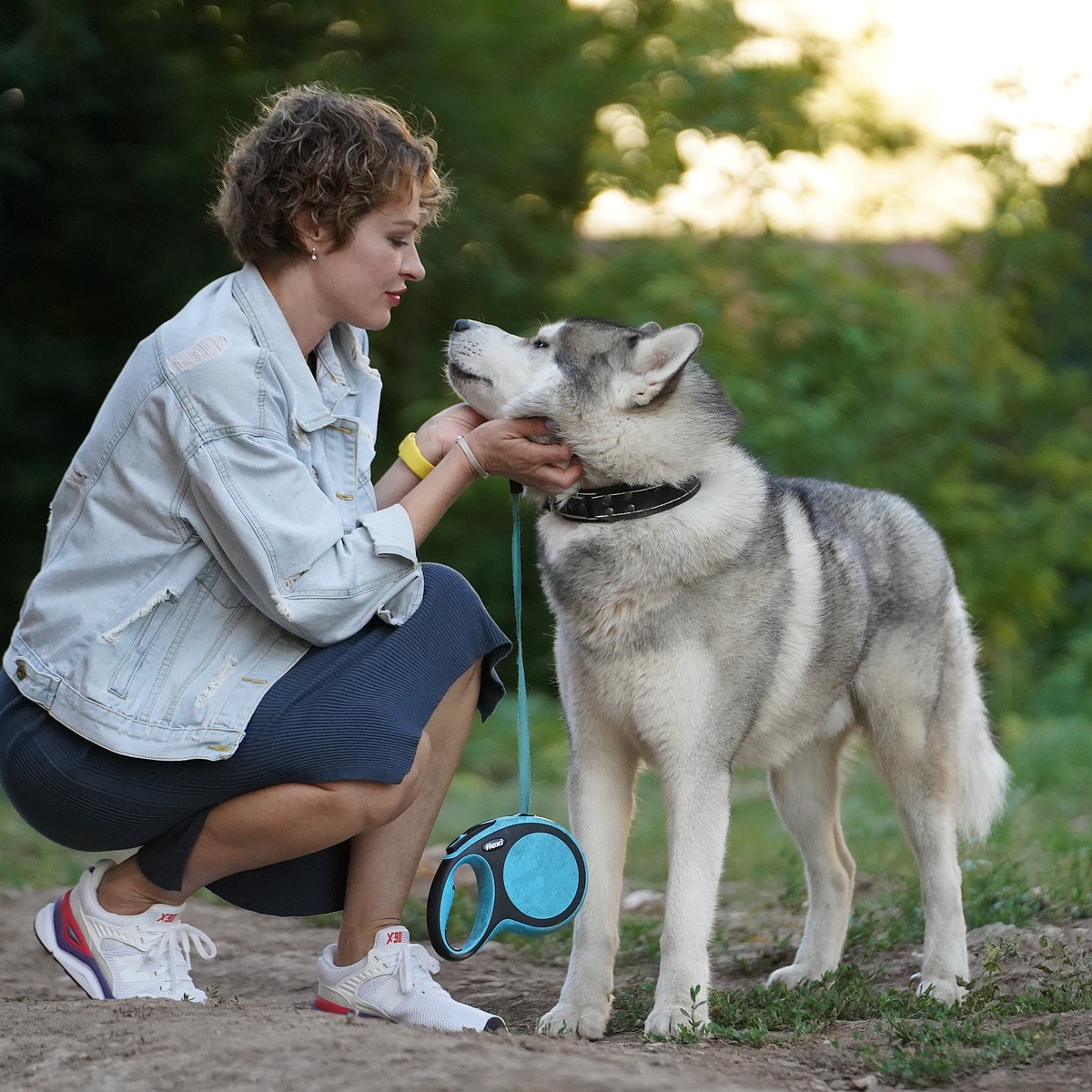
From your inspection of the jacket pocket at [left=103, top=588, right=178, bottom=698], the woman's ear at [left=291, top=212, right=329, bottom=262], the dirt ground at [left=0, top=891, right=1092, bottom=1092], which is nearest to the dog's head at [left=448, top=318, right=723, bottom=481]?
the woman's ear at [left=291, top=212, right=329, bottom=262]

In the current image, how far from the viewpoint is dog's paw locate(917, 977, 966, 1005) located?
3176 mm

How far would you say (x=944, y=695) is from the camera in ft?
12.0

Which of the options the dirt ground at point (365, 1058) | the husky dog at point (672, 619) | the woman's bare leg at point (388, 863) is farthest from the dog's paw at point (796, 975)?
the woman's bare leg at point (388, 863)

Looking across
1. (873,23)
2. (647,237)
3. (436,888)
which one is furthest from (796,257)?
(436,888)

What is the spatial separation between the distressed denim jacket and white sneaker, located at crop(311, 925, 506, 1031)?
2.11 ft

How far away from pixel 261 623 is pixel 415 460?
1.98 feet

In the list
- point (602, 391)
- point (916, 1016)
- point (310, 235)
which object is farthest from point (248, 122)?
point (916, 1016)

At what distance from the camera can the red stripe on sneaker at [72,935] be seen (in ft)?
9.18

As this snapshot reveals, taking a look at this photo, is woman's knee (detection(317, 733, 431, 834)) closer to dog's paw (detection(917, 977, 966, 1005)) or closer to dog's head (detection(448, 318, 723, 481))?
dog's head (detection(448, 318, 723, 481))

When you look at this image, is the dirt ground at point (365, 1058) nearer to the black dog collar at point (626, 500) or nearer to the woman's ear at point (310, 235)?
the black dog collar at point (626, 500)

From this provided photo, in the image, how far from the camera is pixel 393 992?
2850 millimetres

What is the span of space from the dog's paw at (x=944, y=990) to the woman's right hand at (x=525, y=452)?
1.58 meters

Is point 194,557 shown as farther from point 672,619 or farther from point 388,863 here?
point 672,619

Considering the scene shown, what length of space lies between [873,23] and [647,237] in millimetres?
2450
